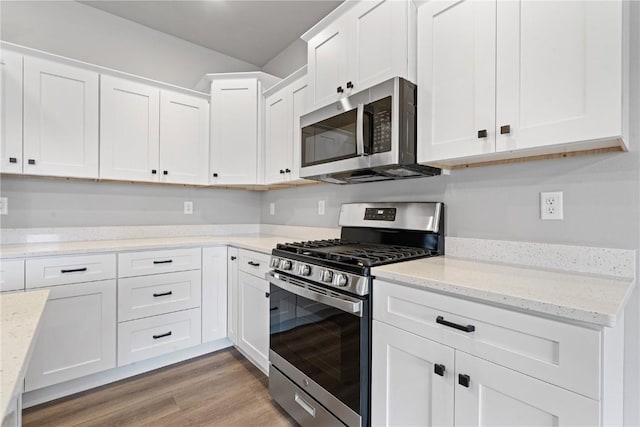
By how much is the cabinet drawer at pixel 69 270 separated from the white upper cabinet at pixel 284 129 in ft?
4.33

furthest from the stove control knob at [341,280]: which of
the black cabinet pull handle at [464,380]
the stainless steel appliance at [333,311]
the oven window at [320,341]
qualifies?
the black cabinet pull handle at [464,380]

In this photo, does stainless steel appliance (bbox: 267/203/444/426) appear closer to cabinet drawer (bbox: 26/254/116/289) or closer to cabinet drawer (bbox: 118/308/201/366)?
cabinet drawer (bbox: 118/308/201/366)

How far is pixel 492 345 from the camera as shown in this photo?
38.4 inches

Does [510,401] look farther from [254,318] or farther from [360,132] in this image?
[254,318]

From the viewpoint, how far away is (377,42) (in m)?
1.68

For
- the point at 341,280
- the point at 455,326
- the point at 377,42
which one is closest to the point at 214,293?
the point at 341,280

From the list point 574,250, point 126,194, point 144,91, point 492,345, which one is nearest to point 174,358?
point 126,194

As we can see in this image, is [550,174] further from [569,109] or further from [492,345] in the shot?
[492,345]

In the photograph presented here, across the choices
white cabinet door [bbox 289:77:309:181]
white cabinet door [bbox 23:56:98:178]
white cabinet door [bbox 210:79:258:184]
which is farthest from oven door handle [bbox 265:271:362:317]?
white cabinet door [bbox 23:56:98:178]

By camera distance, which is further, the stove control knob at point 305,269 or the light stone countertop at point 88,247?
the light stone countertop at point 88,247

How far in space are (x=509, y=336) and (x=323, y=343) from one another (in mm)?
856

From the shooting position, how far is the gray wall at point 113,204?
2246 mm

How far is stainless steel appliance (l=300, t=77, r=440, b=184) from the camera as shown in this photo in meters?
1.54

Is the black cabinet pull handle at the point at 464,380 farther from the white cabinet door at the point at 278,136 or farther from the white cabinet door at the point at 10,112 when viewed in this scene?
the white cabinet door at the point at 10,112
